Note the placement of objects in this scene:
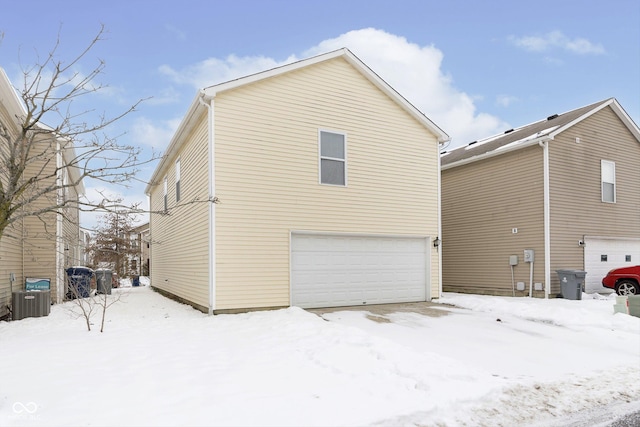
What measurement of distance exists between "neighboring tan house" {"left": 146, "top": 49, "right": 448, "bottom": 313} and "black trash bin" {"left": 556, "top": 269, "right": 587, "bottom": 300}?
4061 millimetres

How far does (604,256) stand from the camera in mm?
14945

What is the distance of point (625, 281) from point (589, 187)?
135 inches

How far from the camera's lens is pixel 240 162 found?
9969mm

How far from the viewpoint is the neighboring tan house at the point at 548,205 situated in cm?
1383

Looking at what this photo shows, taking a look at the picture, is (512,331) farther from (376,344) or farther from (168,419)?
(168,419)

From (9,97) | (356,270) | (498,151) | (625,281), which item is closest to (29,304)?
(9,97)

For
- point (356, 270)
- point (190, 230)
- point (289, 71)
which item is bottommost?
point (356, 270)

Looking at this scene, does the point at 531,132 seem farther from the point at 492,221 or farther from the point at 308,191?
the point at 308,191

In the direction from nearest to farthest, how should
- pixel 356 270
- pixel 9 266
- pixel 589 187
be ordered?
pixel 9 266 → pixel 356 270 → pixel 589 187

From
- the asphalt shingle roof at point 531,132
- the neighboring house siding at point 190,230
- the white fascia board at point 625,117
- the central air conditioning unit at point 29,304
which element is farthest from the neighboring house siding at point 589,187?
the central air conditioning unit at point 29,304

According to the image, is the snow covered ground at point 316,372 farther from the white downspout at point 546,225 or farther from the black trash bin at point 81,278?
the white downspout at point 546,225

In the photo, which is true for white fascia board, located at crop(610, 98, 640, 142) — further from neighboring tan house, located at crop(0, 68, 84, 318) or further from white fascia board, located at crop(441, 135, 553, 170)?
neighboring tan house, located at crop(0, 68, 84, 318)

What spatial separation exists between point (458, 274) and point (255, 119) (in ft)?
35.1

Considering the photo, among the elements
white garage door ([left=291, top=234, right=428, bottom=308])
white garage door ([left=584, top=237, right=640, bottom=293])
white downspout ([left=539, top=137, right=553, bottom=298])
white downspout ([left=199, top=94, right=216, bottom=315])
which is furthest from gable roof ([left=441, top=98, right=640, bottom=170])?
white downspout ([left=199, top=94, right=216, bottom=315])
